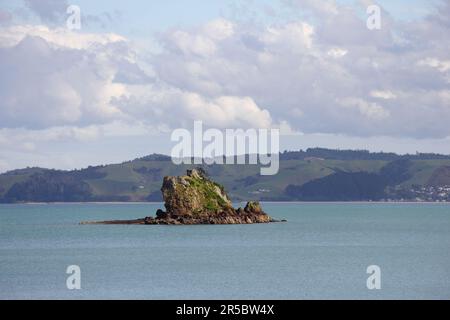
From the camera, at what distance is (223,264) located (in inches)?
4446

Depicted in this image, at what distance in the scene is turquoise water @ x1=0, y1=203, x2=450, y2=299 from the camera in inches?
3329

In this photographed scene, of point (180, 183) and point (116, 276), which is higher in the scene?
point (180, 183)

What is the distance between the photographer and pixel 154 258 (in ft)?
397

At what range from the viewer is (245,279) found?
311 ft

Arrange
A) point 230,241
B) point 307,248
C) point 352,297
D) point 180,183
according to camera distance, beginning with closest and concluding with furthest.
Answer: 1. point 352,297
2. point 307,248
3. point 230,241
4. point 180,183

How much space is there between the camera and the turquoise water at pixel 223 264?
8456 cm

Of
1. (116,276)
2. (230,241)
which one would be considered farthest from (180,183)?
(116,276)

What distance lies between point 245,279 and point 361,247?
5279 centimetres
